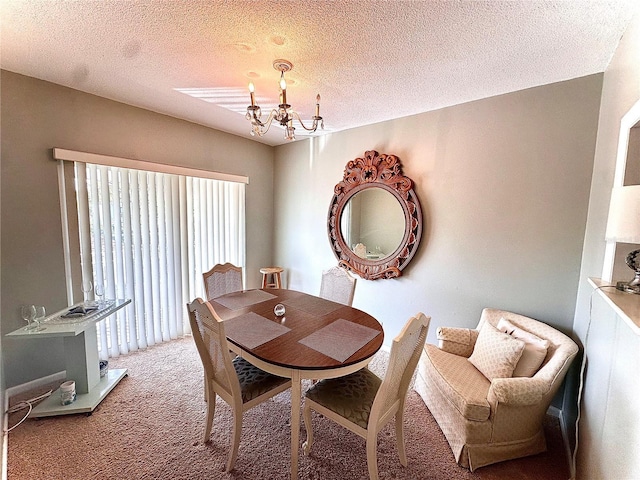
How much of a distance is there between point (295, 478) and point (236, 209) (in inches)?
119

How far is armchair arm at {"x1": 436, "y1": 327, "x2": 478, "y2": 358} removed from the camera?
82.7 inches

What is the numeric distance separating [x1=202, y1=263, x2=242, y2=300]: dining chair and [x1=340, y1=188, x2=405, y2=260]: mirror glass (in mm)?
1383

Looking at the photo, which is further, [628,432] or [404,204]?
[404,204]

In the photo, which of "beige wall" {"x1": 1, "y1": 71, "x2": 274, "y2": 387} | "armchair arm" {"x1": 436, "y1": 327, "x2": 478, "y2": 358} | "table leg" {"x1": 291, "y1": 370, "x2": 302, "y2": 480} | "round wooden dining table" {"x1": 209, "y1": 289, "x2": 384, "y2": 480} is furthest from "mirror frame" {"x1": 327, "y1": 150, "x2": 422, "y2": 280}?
"beige wall" {"x1": 1, "y1": 71, "x2": 274, "y2": 387}

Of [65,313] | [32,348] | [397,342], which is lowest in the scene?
[32,348]

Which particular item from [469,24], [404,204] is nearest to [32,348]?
[404,204]

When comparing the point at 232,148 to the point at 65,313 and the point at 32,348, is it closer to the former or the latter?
the point at 65,313

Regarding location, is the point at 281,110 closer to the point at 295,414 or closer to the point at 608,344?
the point at 295,414

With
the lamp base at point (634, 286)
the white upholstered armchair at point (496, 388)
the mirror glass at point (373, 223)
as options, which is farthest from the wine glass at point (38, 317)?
the lamp base at point (634, 286)

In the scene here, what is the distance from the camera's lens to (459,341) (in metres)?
2.10

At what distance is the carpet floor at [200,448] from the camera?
151 cm

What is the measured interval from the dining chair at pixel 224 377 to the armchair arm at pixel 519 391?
4.14 ft

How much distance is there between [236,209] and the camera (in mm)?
3621

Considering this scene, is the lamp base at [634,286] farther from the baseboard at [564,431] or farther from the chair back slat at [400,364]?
the baseboard at [564,431]
